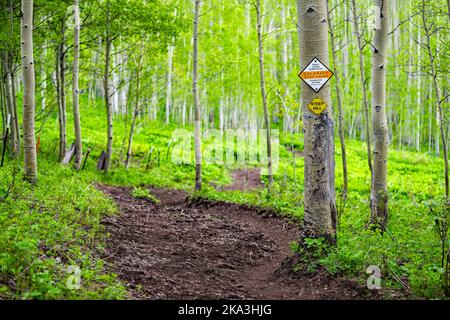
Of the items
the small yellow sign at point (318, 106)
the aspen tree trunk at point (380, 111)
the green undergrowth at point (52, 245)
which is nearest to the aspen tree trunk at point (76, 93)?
the green undergrowth at point (52, 245)

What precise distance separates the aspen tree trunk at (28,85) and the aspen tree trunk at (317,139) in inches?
230

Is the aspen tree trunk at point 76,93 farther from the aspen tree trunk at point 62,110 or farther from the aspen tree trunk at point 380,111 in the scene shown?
the aspen tree trunk at point 380,111

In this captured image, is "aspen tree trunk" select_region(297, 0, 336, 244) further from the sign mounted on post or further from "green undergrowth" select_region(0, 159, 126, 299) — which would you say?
"green undergrowth" select_region(0, 159, 126, 299)

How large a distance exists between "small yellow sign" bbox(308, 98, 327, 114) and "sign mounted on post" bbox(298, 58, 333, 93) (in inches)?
4.9

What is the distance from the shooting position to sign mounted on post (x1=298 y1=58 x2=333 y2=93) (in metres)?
5.46

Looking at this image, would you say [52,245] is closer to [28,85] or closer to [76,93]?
[28,85]

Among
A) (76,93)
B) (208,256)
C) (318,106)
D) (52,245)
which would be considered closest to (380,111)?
(318,106)

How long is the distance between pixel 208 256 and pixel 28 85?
5.31 m

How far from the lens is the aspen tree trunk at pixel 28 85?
8750mm

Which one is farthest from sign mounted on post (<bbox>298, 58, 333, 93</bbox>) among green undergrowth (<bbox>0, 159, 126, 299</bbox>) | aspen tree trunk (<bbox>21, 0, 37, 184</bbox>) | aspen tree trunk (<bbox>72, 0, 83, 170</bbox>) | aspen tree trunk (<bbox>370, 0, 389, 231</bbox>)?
aspen tree trunk (<bbox>72, 0, 83, 170</bbox>)

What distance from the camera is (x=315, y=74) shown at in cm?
550

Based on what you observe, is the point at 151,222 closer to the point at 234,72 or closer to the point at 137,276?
the point at 137,276
